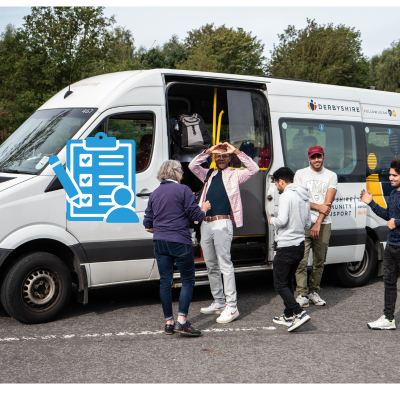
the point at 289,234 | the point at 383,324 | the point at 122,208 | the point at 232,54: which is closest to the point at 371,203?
the point at 289,234

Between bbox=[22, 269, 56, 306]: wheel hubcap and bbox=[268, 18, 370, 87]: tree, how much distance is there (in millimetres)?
26023

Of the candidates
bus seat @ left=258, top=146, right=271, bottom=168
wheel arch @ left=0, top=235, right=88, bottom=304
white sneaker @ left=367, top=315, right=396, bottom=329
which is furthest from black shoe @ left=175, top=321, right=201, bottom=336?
bus seat @ left=258, top=146, right=271, bottom=168

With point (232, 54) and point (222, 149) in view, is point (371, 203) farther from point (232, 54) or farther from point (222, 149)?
point (232, 54)

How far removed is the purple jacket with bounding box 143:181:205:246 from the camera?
16.4 ft

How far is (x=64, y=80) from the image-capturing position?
16.5m

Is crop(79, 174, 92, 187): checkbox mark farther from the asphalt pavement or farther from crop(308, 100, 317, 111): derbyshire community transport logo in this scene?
crop(308, 100, 317, 111): derbyshire community transport logo

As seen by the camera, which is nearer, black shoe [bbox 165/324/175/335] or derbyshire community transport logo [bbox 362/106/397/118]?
black shoe [bbox 165/324/175/335]

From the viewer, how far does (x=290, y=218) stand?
5.33 m

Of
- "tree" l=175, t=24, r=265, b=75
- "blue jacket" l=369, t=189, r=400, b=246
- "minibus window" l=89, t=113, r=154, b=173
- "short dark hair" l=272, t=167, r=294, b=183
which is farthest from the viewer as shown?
"tree" l=175, t=24, r=265, b=75

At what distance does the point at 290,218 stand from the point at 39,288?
2.69 metres

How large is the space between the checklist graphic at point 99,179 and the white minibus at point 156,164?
0.08m

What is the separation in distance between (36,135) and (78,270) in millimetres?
1615

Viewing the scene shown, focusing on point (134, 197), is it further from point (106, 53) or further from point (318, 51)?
point (318, 51)

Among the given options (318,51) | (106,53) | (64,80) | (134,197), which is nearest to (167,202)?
(134,197)
